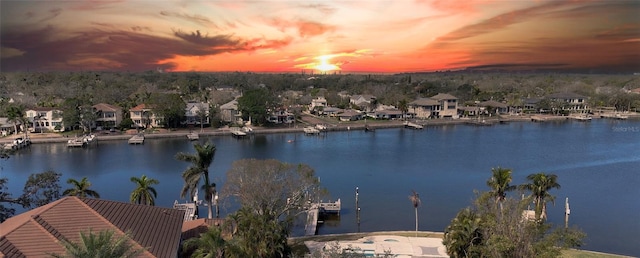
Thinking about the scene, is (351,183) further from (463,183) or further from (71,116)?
(71,116)

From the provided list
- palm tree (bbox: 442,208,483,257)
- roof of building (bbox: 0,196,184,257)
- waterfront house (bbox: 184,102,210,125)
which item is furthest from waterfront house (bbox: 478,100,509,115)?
roof of building (bbox: 0,196,184,257)

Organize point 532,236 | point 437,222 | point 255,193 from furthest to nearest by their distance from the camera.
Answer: point 437,222 → point 255,193 → point 532,236

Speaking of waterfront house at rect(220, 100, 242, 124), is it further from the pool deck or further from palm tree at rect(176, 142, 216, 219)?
the pool deck

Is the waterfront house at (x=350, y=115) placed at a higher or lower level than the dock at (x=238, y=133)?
higher

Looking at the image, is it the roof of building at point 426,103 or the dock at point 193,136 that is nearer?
the dock at point 193,136

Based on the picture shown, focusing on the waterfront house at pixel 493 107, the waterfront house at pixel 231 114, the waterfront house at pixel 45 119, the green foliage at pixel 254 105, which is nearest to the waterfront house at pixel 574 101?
the waterfront house at pixel 493 107

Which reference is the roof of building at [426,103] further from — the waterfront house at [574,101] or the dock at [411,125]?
the waterfront house at [574,101]

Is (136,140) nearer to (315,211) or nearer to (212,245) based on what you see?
(315,211)

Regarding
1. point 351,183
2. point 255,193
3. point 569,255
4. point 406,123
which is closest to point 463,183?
point 351,183
